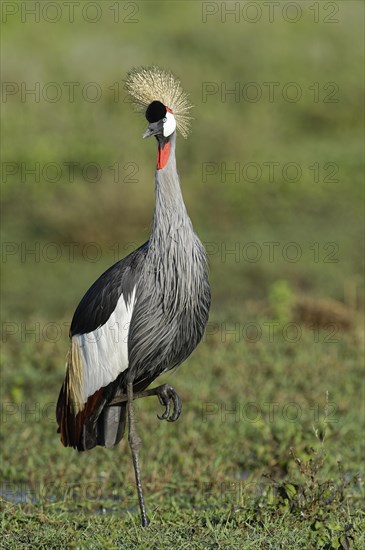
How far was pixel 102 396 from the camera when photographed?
4.89 meters

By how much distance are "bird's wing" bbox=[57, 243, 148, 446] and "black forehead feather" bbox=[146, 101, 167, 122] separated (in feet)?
1.87

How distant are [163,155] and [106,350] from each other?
91cm

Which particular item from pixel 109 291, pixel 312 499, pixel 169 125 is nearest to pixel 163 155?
pixel 169 125

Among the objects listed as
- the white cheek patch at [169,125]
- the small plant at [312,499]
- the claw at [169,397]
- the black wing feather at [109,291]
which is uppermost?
the white cheek patch at [169,125]

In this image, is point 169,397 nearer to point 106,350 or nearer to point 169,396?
point 169,396

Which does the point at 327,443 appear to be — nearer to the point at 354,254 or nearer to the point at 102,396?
the point at 102,396

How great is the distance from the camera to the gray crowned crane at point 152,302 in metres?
4.68

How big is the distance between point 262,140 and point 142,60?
296 centimetres

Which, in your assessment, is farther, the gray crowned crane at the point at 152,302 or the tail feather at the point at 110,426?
the tail feather at the point at 110,426

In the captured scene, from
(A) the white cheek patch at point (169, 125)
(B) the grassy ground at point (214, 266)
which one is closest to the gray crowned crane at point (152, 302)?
(A) the white cheek patch at point (169, 125)

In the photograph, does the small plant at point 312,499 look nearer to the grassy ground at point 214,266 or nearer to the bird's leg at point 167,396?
the grassy ground at point 214,266

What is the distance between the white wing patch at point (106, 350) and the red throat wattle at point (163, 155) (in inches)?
22.1

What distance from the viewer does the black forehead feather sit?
15.4 ft

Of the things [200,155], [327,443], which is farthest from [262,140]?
[327,443]
